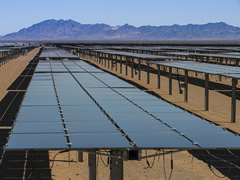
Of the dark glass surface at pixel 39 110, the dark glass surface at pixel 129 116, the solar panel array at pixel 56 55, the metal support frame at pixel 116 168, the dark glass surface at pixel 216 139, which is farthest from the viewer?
the solar panel array at pixel 56 55

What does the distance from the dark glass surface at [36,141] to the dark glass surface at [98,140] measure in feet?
1.14

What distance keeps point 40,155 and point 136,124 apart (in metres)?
7.86

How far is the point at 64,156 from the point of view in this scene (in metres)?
21.7

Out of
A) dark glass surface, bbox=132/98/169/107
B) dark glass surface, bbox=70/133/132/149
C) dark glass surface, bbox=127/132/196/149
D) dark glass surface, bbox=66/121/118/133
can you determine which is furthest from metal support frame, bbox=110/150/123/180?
dark glass surface, bbox=132/98/169/107

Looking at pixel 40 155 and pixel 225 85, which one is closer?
pixel 40 155

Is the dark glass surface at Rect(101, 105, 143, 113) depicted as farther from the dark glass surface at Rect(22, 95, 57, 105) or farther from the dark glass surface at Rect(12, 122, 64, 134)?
the dark glass surface at Rect(12, 122, 64, 134)

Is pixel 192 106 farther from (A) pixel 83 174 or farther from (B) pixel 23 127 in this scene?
(B) pixel 23 127

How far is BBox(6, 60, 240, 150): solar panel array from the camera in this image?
1260 cm

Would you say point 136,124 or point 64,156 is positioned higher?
point 136,124

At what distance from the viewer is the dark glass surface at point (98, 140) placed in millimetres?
12252

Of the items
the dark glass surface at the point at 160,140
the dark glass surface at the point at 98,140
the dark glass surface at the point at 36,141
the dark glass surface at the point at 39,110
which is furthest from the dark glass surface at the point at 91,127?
the dark glass surface at the point at 39,110

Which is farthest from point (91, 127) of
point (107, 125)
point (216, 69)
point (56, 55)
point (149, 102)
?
point (56, 55)

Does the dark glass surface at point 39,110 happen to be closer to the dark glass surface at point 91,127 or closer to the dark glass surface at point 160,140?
the dark glass surface at point 91,127

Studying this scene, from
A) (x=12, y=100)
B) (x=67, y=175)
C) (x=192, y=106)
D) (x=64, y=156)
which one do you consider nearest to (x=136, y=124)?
(x=67, y=175)
